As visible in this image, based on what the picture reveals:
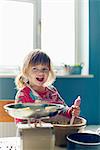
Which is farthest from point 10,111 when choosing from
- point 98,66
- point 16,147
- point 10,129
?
point 98,66

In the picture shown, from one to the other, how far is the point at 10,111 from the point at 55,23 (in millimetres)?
2067

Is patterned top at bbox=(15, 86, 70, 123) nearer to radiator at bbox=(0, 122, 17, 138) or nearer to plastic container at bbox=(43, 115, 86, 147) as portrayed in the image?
plastic container at bbox=(43, 115, 86, 147)

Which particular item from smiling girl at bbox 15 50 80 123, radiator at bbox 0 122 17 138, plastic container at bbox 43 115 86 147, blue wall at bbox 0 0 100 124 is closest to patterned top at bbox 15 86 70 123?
smiling girl at bbox 15 50 80 123

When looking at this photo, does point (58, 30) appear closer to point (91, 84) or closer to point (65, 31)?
point (65, 31)

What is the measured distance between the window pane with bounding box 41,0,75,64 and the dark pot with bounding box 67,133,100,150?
1907mm

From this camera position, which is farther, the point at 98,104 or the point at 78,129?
the point at 98,104

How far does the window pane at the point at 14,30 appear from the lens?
255 centimetres

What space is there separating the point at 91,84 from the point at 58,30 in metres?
0.62

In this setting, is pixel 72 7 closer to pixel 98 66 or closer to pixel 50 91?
pixel 98 66

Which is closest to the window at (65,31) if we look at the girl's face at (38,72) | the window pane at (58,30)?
the window pane at (58,30)

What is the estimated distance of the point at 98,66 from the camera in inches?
103

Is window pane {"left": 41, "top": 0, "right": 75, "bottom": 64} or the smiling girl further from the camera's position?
window pane {"left": 41, "top": 0, "right": 75, "bottom": 64}

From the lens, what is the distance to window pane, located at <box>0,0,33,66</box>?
2551mm

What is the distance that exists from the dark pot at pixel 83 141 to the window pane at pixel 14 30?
1.85 m
